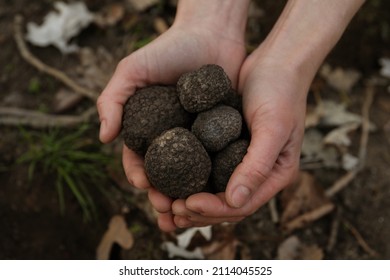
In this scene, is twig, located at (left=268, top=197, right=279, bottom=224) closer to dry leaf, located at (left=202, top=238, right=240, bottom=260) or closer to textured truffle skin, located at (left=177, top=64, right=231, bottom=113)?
dry leaf, located at (left=202, top=238, right=240, bottom=260)

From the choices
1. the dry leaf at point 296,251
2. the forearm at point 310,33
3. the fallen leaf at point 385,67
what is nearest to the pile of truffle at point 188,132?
the forearm at point 310,33

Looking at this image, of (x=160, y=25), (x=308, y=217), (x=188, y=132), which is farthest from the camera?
(x=160, y=25)

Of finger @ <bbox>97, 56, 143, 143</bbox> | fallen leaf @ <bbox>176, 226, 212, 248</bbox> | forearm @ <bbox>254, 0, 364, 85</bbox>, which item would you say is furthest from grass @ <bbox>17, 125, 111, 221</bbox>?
forearm @ <bbox>254, 0, 364, 85</bbox>

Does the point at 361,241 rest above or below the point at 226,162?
below

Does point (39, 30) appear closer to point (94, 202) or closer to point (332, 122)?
point (94, 202)

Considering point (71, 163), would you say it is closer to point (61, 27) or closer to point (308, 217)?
point (61, 27)

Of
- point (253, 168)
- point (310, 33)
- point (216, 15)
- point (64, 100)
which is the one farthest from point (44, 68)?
point (253, 168)
